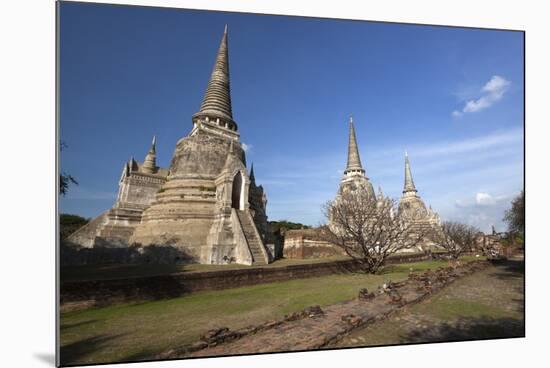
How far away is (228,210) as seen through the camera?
11875 mm

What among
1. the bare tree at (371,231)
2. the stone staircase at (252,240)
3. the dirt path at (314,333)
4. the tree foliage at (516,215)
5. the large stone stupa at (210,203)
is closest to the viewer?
the dirt path at (314,333)

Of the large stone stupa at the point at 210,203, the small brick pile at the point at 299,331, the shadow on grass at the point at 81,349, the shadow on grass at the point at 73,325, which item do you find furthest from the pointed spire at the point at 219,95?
the shadow on grass at the point at 81,349

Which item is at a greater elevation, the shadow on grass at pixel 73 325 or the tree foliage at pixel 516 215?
the tree foliage at pixel 516 215

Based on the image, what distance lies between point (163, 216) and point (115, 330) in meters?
8.36

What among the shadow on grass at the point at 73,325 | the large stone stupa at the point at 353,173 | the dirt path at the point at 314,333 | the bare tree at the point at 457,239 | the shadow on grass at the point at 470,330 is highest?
the large stone stupa at the point at 353,173

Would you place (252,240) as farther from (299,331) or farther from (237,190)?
(299,331)

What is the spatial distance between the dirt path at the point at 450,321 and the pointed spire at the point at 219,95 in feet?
44.5

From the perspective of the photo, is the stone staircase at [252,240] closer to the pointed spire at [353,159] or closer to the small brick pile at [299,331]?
the small brick pile at [299,331]

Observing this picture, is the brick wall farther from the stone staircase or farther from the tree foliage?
the tree foliage

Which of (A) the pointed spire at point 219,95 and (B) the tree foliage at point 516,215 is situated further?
(A) the pointed spire at point 219,95

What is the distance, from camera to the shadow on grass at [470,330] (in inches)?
185

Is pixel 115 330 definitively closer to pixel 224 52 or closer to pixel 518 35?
pixel 518 35

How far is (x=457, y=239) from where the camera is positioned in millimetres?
22375
